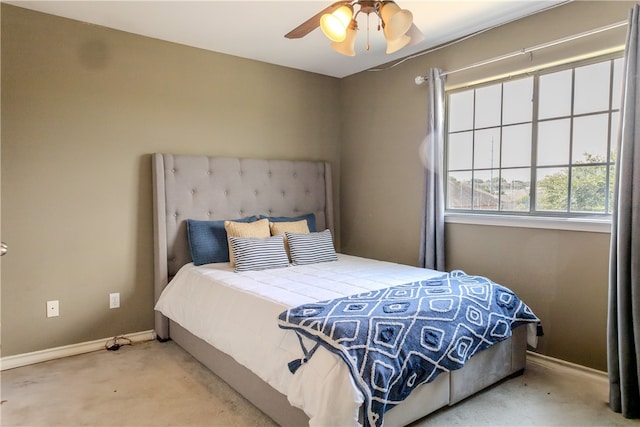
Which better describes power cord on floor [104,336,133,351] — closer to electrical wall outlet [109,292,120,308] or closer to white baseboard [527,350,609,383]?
electrical wall outlet [109,292,120,308]

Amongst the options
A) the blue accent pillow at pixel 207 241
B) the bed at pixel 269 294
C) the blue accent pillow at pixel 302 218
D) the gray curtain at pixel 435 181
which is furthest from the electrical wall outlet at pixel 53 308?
the gray curtain at pixel 435 181

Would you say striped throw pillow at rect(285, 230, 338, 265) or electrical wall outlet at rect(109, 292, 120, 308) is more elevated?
striped throw pillow at rect(285, 230, 338, 265)

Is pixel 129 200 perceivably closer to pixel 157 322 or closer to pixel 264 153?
pixel 157 322

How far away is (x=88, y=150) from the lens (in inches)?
120

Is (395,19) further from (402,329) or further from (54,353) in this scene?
(54,353)

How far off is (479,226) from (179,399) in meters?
2.40

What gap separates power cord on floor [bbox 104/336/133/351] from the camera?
310cm

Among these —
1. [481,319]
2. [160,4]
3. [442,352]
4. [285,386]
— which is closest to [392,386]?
[442,352]

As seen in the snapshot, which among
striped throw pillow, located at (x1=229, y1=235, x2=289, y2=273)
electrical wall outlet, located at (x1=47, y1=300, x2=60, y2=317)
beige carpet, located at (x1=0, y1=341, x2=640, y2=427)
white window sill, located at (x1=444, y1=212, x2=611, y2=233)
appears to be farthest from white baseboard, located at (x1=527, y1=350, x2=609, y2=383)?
electrical wall outlet, located at (x1=47, y1=300, x2=60, y2=317)

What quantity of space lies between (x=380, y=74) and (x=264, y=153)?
4.42ft

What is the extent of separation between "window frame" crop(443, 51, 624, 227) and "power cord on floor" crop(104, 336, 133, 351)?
2736mm

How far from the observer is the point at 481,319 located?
2215mm

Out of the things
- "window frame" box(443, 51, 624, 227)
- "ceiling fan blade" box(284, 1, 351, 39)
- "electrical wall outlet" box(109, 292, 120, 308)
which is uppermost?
"ceiling fan blade" box(284, 1, 351, 39)

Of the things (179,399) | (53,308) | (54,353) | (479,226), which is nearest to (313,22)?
(479,226)
